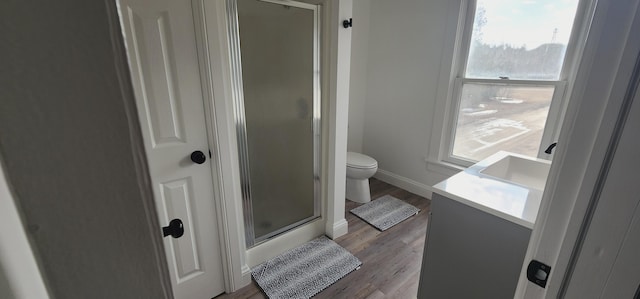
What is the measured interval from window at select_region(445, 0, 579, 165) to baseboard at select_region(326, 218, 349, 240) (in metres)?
1.33

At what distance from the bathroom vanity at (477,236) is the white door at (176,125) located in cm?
119

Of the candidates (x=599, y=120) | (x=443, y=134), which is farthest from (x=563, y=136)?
(x=443, y=134)

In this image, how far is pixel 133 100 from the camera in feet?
0.87

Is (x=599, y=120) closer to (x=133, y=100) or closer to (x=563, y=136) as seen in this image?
(x=563, y=136)

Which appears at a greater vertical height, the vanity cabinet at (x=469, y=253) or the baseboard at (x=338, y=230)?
the vanity cabinet at (x=469, y=253)

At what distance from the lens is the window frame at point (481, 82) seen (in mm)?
1824

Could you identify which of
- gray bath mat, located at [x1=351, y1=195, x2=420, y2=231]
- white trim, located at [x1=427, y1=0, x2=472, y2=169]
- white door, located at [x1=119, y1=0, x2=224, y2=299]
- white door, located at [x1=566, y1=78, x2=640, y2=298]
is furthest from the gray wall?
white trim, located at [x1=427, y1=0, x2=472, y2=169]

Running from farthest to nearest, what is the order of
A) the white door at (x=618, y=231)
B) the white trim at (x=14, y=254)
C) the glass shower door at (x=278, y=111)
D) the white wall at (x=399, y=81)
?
the white wall at (x=399, y=81) → the glass shower door at (x=278, y=111) → the white door at (x=618, y=231) → the white trim at (x=14, y=254)

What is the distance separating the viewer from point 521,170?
1.64 metres

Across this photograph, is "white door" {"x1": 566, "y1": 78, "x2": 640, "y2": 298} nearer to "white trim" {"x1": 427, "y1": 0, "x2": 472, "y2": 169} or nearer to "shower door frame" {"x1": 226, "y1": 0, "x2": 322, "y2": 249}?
"shower door frame" {"x1": 226, "y1": 0, "x2": 322, "y2": 249}

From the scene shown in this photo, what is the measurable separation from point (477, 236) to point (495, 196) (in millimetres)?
195

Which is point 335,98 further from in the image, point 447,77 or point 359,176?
point 447,77

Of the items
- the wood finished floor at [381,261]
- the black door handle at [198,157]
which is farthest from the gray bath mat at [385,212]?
the black door handle at [198,157]

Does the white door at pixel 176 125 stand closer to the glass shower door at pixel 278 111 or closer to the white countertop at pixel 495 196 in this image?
the glass shower door at pixel 278 111
